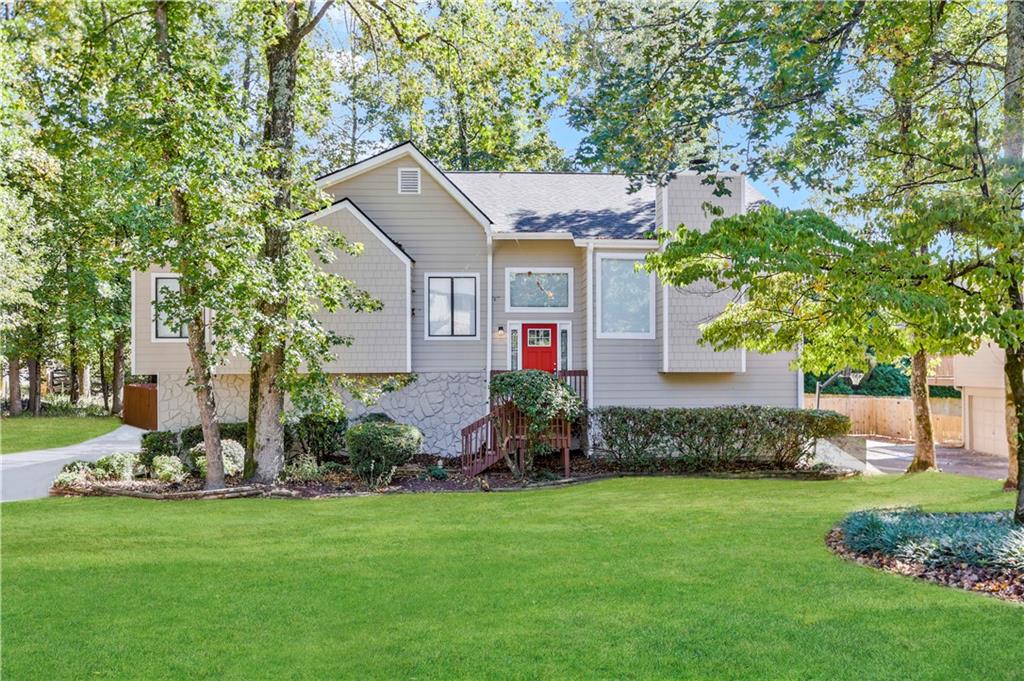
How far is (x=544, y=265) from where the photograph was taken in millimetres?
15492

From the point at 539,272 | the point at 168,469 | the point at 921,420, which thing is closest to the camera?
the point at 168,469

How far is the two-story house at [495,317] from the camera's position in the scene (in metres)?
14.5

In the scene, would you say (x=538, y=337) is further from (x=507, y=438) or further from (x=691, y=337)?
(x=691, y=337)

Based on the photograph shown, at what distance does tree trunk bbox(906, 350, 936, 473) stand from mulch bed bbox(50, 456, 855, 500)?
223 centimetres

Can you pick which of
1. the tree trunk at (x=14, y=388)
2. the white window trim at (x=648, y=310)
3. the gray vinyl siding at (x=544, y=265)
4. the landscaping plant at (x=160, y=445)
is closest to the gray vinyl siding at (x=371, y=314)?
the gray vinyl siding at (x=544, y=265)

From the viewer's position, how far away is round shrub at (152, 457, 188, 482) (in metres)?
11.8

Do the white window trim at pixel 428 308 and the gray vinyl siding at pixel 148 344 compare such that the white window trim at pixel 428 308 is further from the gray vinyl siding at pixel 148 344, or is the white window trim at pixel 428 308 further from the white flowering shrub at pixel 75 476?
the white flowering shrub at pixel 75 476

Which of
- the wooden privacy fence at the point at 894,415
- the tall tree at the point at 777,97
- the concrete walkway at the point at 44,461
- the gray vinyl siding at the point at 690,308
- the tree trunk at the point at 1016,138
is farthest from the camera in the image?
the wooden privacy fence at the point at 894,415

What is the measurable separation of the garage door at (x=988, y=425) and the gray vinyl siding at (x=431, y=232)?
1353 centimetres

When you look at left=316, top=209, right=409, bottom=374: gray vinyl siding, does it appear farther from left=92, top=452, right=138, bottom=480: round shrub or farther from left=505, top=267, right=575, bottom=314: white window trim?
left=92, top=452, right=138, bottom=480: round shrub

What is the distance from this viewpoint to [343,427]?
14.0 meters

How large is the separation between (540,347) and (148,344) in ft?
28.2

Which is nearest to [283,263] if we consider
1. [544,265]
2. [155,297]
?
[155,297]

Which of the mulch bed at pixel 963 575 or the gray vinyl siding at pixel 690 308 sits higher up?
the gray vinyl siding at pixel 690 308
